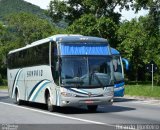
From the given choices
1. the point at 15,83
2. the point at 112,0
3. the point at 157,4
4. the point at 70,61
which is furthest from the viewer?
the point at 112,0

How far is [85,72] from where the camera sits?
19.3 metres

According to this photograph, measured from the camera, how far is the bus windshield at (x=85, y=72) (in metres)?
19.2

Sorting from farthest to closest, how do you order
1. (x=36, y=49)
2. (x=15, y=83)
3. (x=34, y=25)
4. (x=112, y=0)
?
(x=34, y=25)
(x=112, y=0)
(x=15, y=83)
(x=36, y=49)

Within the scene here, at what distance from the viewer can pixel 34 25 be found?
89.6m

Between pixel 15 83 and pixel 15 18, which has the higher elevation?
pixel 15 18

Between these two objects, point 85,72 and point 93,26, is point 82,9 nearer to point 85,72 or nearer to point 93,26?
point 93,26

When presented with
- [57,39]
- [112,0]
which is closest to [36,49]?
[57,39]

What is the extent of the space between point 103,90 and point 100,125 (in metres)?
4.85

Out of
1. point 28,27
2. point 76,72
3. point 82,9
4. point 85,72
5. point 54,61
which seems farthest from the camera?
point 28,27

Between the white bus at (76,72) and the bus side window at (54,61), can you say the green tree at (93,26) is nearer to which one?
the white bus at (76,72)

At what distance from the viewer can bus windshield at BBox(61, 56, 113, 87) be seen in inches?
755

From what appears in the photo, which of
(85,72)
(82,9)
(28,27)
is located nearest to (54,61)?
(85,72)

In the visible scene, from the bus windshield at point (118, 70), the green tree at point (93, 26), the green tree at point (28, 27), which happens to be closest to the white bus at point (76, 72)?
the bus windshield at point (118, 70)

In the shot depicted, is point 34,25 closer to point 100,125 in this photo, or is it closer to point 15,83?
point 15,83
